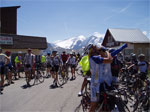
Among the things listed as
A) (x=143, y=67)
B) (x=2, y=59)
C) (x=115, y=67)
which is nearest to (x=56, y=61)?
(x=2, y=59)

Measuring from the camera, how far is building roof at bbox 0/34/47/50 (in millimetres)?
18052

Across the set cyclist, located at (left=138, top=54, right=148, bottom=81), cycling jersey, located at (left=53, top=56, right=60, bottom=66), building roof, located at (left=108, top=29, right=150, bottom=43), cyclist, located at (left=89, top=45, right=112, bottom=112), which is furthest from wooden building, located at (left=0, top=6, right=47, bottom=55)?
cyclist, located at (left=89, top=45, right=112, bottom=112)

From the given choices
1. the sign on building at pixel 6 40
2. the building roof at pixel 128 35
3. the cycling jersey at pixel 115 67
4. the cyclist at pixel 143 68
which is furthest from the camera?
the building roof at pixel 128 35

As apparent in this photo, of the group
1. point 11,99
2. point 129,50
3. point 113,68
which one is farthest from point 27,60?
point 129,50

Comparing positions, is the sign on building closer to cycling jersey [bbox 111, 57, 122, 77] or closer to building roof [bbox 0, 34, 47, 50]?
building roof [bbox 0, 34, 47, 50]

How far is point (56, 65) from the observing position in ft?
27.0

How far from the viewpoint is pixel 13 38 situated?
18.0 m

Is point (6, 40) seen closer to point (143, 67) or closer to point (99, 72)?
point (143, 67)

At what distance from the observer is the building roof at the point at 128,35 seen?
29.7 metres

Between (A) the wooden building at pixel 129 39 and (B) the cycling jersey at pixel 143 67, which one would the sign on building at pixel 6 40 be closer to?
(B) the cycling jersey at pixel 143 67

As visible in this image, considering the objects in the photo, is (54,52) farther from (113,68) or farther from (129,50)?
(129,50)

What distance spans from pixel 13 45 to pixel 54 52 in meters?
11.6

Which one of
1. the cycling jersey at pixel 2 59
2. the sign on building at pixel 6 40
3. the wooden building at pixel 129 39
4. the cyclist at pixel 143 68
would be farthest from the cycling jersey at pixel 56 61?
the wooden building at pixel 129 39

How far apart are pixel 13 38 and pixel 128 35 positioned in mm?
23833
